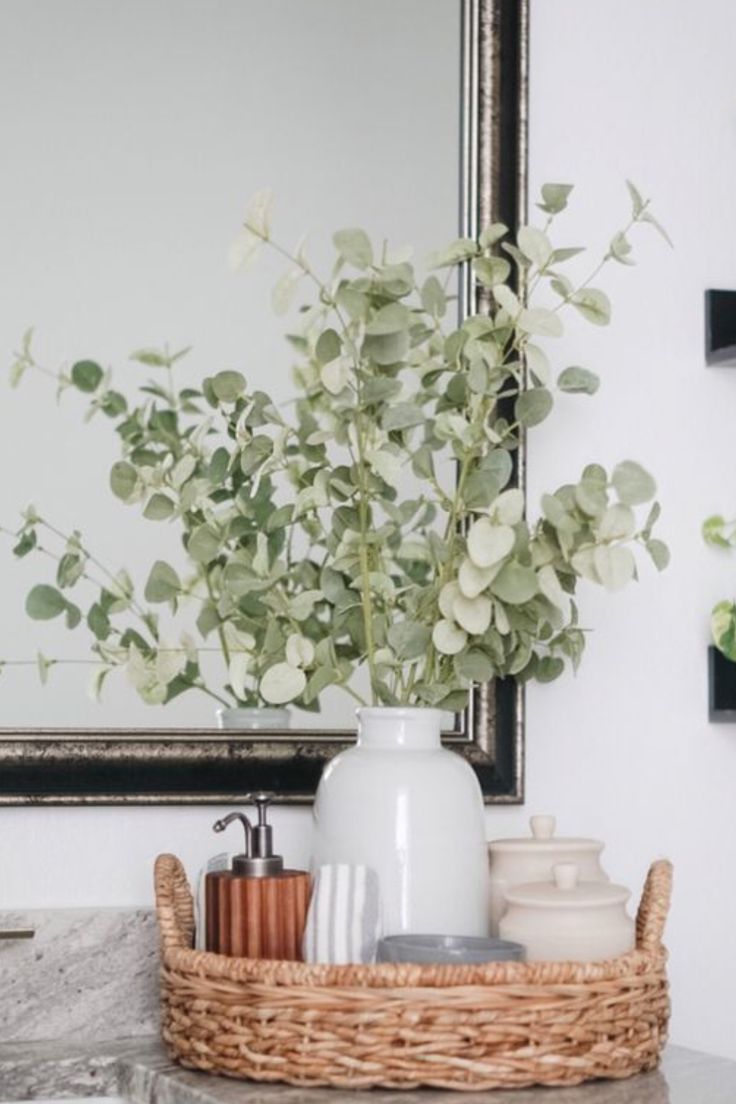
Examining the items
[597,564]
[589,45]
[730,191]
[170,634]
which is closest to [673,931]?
[597,564]

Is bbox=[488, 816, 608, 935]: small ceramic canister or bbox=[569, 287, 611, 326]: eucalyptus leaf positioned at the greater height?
bbox=[569, 287, 611, 326]: eucalyptus leaf

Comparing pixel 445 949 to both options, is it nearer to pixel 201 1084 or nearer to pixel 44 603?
pixel 201 1084

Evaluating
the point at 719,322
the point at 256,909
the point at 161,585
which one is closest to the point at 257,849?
the point at 256,909

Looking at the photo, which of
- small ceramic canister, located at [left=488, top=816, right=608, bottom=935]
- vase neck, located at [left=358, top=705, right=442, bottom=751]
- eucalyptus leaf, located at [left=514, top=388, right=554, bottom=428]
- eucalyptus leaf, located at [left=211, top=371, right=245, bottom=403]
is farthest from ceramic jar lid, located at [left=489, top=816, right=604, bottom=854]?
eucalyptus leaf, located at [left=211, top=371, right=245, bottom=403]

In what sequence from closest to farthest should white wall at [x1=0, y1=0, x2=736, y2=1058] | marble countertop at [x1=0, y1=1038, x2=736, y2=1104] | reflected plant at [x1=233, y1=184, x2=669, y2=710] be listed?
marble countertop at [x1=0, y1=1038, x2=736, y2=1104] → reflected plant at [x1=233, y1=184, x2=669, y2=710] → white wall at [x1=0, y1=0, x2=736, y2=1058]

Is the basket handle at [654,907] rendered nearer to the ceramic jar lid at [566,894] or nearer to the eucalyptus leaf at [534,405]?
the ceramic jar lid at [566,894]

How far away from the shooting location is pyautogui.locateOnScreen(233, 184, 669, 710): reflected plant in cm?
151

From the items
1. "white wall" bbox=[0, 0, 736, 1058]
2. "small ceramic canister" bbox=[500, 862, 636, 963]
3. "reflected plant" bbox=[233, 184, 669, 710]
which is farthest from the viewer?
"white wall" bbox=[0, 0, 736, 1058]

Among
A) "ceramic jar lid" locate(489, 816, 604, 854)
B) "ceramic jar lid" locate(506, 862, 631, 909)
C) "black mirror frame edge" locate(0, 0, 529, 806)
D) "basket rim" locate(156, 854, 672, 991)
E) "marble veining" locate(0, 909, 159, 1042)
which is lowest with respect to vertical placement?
"marble veining" locate(0, 909, 159, 1042)

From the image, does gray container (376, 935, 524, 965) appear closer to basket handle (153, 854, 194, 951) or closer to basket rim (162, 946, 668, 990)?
basket rim (162, 946, 668, 990)

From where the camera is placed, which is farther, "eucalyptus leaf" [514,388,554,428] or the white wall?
the white wall

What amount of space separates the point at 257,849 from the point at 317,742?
0.70ft

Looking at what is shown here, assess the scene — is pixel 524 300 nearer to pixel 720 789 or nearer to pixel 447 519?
pixel 447 519

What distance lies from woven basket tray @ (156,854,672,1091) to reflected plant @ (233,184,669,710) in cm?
31
